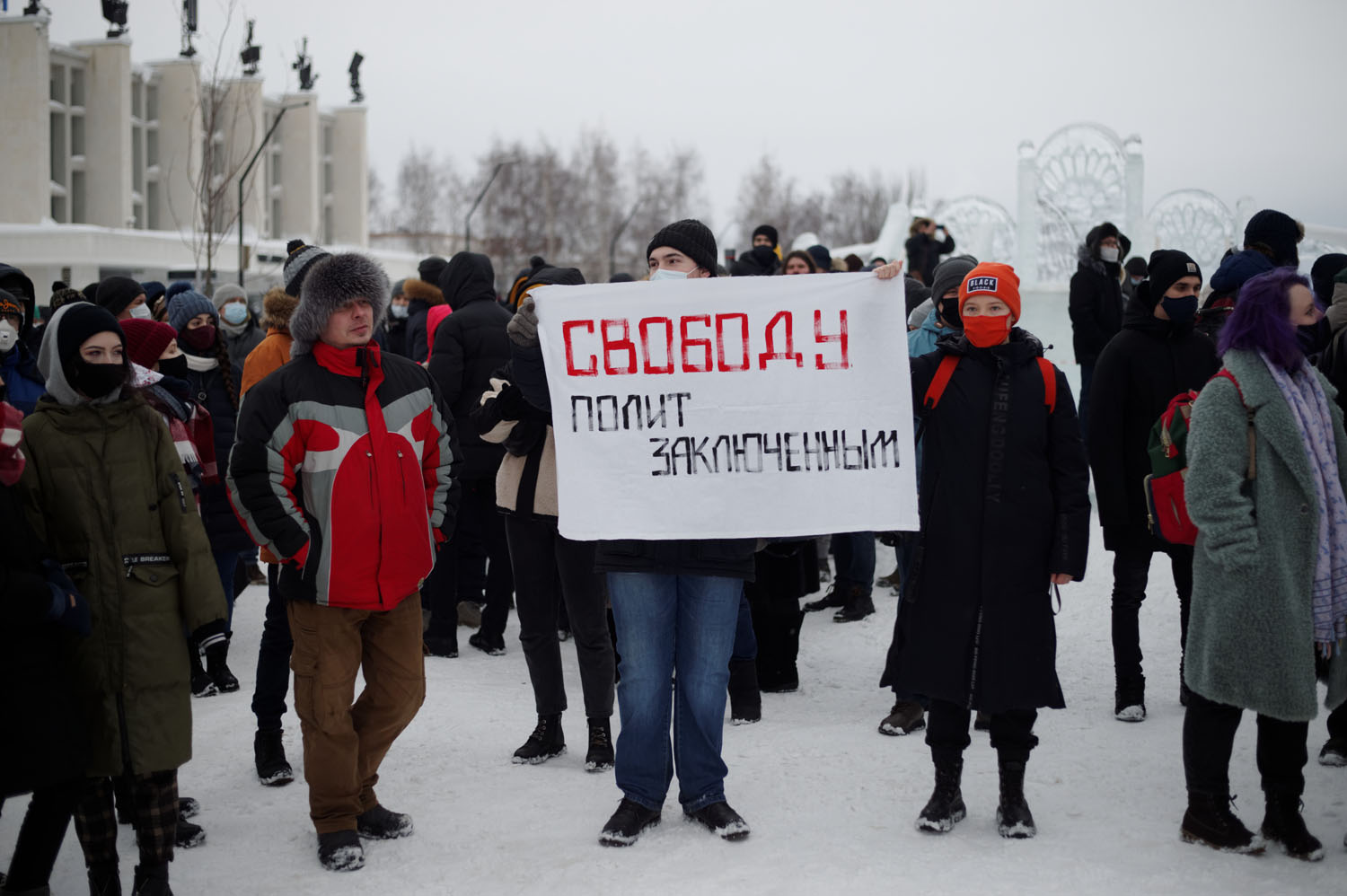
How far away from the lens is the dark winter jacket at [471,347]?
307 inches

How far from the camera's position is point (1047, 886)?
454 centimetres

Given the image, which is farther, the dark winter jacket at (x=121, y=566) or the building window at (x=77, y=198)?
the building window at (x=77, y=198)

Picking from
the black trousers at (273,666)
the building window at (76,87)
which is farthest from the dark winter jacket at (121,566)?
the building window at (76,87)

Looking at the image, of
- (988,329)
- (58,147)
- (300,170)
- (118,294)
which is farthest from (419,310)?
(300,170)

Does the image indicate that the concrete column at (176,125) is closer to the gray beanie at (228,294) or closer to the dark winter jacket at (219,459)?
the gray beanie at (228,294)

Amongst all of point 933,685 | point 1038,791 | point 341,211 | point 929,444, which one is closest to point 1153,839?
point 1038,791

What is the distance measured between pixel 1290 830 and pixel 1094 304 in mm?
6639

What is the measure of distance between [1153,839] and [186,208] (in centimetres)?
5660

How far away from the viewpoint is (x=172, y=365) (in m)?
6.50

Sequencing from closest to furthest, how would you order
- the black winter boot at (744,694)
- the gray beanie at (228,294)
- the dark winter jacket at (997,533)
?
the dark winter jacket at (997,533) → the black winter boot at (744,694) → the gray beanie at (228,294)

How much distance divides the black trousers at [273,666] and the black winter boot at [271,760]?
4 centimetres

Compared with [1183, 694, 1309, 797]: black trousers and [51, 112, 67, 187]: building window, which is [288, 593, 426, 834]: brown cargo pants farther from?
[51, 112, 67, 187]: building window

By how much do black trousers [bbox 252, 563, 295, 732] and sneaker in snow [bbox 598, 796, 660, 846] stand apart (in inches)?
64.0

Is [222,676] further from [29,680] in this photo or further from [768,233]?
[768,233]
